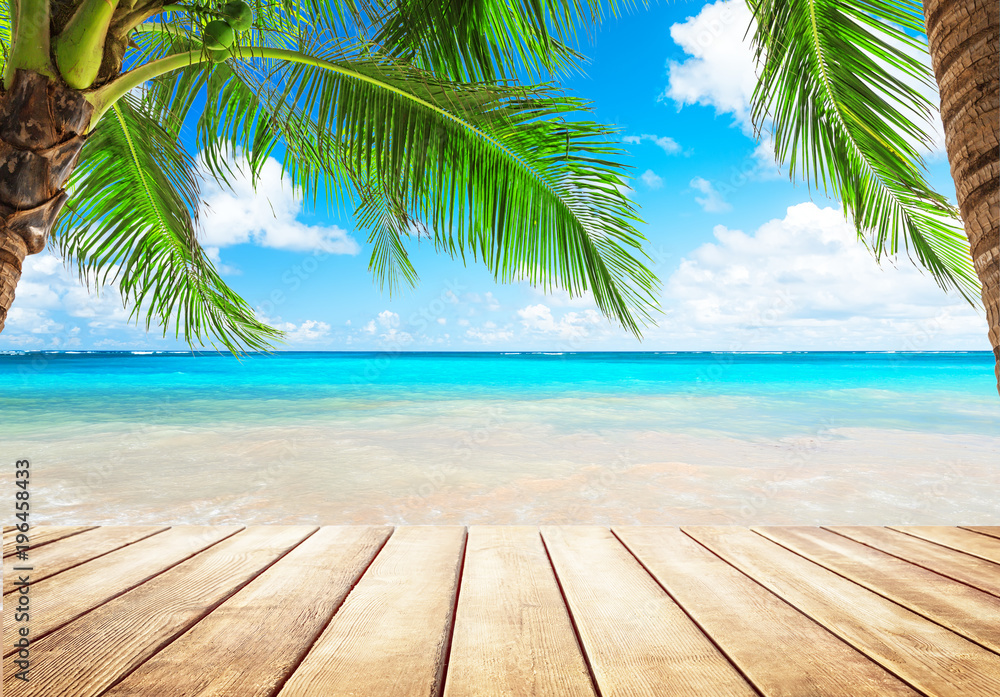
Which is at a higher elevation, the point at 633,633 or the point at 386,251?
the point at 386,251

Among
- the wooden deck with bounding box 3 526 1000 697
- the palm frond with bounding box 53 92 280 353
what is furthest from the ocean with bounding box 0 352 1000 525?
the wooden deck with bounding box 3 526 1000 697

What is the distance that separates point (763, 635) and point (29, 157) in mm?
1756

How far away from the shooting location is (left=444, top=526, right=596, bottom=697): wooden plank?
42.7 inches

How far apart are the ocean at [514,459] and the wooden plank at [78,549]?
701 mm

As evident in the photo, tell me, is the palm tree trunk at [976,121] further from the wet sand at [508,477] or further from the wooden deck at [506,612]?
the wet sand at [508,477]

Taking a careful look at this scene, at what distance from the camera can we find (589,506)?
171 inches

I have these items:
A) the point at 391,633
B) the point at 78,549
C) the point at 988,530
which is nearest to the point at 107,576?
the point at 78,549

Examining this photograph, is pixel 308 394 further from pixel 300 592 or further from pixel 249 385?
pixel 300 592

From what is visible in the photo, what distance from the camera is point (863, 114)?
5.48ft

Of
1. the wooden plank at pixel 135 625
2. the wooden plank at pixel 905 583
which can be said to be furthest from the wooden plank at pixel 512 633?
the wooden plank at pixel 905 583

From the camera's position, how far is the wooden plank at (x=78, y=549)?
65.5 inches

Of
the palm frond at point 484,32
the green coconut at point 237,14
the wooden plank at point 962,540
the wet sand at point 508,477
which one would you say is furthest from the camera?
the wet sand at point 508,477

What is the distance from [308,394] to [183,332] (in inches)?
483

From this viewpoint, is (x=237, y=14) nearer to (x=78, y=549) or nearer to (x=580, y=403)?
(x=78, y=549)
